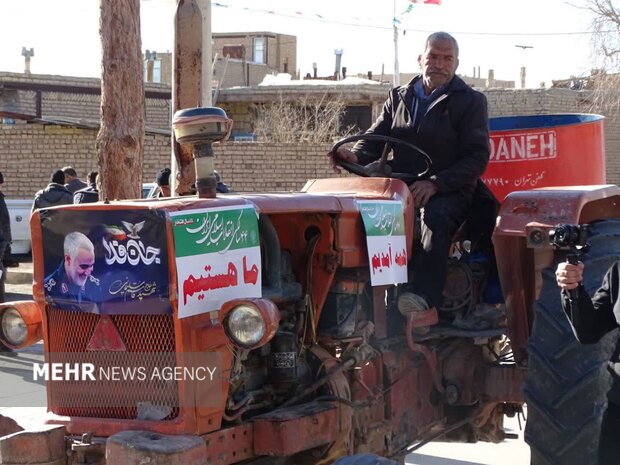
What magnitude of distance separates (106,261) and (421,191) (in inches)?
77.6

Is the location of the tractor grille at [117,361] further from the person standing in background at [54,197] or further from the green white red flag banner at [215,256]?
the person standing in background at [54,197]

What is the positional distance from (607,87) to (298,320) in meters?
26.0

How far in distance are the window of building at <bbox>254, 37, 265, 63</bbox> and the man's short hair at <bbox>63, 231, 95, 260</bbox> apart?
47.1m

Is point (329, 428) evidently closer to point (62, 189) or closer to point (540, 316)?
point (540, 316)

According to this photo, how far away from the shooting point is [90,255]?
4.38 metres

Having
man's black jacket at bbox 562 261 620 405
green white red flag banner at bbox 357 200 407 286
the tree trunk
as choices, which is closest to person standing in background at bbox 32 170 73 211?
the tree trunk

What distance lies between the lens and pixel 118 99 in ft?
36.7

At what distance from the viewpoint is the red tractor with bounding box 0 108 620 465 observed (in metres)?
4.29

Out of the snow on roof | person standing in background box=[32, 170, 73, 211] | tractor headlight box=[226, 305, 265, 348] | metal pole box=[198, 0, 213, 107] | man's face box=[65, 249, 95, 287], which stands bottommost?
tractor headlight box=[226, 305, 265, 348]

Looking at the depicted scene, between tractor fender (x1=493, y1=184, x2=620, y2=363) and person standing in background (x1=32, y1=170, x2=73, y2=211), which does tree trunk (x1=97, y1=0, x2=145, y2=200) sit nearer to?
person standing in background (x1=32, y1=170, x2=73, y2=211)

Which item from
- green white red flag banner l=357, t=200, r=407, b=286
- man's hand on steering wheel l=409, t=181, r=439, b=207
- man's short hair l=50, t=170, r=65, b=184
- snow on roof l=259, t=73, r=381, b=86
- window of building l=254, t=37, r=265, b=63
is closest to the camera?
green white red flag banner l=357, t=200, r=407, b=286

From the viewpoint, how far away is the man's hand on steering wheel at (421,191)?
5719 millimetres

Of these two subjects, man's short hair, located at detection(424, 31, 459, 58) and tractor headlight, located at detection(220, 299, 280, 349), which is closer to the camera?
tractor headlight, located at detection(220, 299, 280, 349)

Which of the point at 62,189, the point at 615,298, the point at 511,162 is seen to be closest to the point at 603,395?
the point at 615,298
